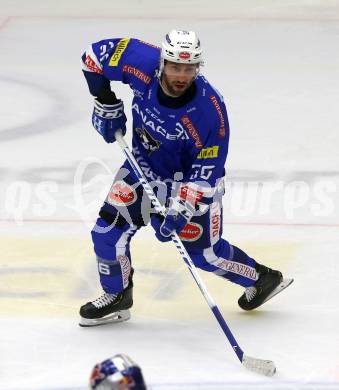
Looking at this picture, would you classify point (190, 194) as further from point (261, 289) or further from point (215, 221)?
point (261, 289)

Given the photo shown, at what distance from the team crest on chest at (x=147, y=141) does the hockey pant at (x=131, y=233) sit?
5.6 inches

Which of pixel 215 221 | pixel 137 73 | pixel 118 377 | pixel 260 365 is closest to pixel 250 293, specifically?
pixel 215 221

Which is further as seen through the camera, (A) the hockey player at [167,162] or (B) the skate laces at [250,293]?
(B) the skate laces at [250,293]

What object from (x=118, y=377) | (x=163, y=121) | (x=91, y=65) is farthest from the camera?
(x=91, y=65)

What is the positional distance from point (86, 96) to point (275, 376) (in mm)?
4161

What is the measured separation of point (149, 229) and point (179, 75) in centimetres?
176

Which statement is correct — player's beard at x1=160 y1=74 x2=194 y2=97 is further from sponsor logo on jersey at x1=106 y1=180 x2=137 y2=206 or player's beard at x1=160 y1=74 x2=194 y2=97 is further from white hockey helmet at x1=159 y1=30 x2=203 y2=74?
sponsor logo on jersey at x1=106 y1=180 x2=137 y2=206

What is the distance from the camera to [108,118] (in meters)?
4.92

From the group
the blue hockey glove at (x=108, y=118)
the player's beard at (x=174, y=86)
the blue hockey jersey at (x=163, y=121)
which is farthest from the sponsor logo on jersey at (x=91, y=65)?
the player's beard at (x=174, y=86)

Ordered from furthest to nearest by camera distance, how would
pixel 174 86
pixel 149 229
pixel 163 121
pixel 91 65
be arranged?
pixel 149 229, pixel 91 65, pixel 163 121, pixel 174 86

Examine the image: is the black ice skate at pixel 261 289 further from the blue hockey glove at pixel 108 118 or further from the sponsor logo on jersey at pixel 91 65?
the sponsor logo on jersey at pixel 91 65

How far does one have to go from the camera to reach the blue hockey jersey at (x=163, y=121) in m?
4.54

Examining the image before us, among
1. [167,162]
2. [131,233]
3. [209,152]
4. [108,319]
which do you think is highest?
[209,152]

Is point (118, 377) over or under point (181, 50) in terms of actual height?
over
